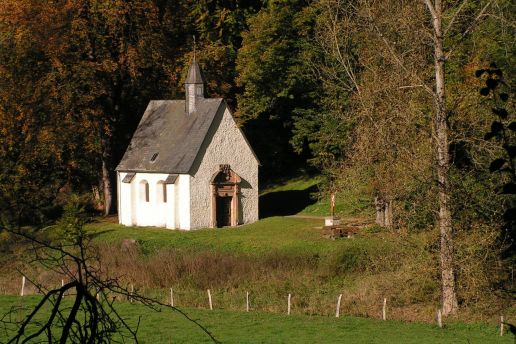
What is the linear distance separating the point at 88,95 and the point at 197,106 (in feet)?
19.1

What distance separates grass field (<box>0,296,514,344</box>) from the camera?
2298cm

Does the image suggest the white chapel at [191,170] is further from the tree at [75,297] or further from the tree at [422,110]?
the tree at [422,110]

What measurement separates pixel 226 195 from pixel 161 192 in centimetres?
308

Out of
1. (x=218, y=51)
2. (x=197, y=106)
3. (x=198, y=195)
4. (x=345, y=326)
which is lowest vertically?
(x=345, y=326)

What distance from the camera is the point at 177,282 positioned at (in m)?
31.8

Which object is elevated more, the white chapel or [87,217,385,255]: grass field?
the white chapel

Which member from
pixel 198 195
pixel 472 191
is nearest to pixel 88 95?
pixel 198 195

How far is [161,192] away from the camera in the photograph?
4512 centimetres

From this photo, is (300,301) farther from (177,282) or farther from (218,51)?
(218,51)

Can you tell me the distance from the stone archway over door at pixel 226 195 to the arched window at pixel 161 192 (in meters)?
2.37

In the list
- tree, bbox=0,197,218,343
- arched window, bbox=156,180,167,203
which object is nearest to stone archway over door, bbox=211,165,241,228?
arched window, bbox=156,180,167,203

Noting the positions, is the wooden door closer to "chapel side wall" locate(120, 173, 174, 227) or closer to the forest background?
"chapel side wall" locate(120, 173, 174, 227)

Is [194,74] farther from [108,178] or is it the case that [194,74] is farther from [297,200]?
[297,200]

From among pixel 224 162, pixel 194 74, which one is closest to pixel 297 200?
pixel 224 162
